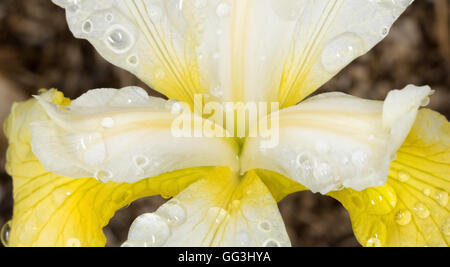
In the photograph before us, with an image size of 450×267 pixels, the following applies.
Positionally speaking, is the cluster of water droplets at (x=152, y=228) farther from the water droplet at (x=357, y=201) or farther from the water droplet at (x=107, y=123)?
the water droplet at (x=357, y=201)

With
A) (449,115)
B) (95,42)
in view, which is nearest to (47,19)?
(95,42)

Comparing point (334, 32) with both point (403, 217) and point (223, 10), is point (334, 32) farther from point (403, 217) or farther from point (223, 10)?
point (403, 217)

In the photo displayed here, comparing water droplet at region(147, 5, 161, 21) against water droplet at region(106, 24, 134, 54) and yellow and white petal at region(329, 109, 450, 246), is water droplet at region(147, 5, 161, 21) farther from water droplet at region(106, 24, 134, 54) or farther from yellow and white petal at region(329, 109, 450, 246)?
yellow and white petal at region(329, 109, 450, 246)

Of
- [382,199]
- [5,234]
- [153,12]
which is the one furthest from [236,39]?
[5,234]

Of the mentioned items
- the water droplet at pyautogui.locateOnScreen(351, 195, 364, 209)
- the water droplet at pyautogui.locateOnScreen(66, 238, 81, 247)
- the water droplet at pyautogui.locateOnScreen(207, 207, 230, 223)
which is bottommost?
the water droplet at pyautogui.locateOnScreen(66, 238, 81, 247)

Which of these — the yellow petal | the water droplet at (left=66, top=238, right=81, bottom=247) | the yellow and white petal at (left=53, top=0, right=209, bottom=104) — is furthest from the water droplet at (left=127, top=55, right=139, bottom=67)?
the water droplet at (left=66, top=238, right=81, bottom=247)

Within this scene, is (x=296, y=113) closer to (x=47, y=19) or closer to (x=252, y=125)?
(x=252, y=125)
